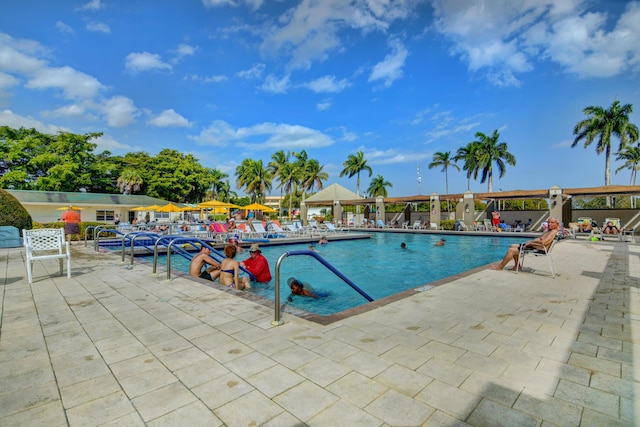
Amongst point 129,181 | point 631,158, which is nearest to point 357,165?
point 129,181

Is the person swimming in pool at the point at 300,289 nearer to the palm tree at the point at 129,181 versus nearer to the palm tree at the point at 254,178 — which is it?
the palm tree at the point at 254,178

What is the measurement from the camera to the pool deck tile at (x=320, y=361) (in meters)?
1.77

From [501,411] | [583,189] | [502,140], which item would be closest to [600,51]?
[583,189]

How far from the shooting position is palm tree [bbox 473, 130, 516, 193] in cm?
3198

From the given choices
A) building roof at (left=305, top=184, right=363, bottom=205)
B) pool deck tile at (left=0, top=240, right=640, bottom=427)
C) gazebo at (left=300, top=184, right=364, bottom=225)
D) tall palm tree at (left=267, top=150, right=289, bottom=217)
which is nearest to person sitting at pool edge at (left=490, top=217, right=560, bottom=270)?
pool deck tile at (left=0, top=240, right=640, bottom=427)

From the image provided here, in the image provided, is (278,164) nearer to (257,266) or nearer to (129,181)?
(129,181)

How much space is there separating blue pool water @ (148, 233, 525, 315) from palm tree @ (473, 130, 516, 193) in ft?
64.0

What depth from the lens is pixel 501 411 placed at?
1761mm

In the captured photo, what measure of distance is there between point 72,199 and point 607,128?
4727 centimetres

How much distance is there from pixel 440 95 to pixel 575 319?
21018 millimetres

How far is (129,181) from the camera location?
33.2 m

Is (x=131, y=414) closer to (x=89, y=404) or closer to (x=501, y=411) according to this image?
(x=89, y=404)

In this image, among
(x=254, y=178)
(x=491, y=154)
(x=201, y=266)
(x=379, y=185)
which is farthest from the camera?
(x=379, y=185)

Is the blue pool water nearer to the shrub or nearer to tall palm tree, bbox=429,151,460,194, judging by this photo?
the shrub
